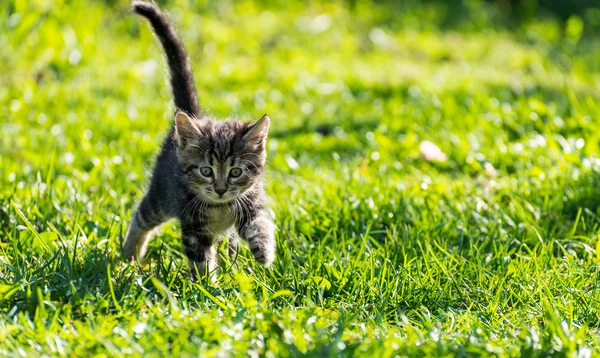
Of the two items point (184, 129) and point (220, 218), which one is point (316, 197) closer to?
point (220, 218)

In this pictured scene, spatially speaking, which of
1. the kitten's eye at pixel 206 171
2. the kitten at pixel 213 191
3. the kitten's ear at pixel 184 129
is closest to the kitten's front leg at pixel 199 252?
the kitten at pixel 213 191

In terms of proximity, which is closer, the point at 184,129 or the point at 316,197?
the point at 184,129

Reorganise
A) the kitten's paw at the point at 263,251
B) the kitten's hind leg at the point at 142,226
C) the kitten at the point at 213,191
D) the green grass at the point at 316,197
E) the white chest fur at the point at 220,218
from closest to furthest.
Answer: the green grass at the point at 316,197
the kitten's paw at the point at 263,251
the kitten at the point at 213,191
the white chest fur at the point at 220,218
the kitten's hind leg at the point at 142,226

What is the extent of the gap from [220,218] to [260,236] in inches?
13.3

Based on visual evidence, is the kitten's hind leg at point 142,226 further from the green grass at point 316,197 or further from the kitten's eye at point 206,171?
the kitten's eye at point 206,171

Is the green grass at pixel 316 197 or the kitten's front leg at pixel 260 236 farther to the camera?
the kitten's front leg at pixel 260 236

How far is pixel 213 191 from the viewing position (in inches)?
160

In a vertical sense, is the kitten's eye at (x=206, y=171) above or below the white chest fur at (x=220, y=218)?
above

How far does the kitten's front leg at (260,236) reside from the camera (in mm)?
3914

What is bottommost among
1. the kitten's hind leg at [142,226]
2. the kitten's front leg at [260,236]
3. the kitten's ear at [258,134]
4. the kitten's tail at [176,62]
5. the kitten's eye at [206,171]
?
the kitten's hind leg at [142,226]

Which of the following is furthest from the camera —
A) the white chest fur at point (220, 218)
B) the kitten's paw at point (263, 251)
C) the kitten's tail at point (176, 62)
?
the kitten's tail at point (176, 62)

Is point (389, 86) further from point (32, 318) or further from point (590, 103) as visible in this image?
point (32, 318)

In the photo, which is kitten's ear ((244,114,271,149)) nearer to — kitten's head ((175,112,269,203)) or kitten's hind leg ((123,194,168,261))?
kitten's head ((175,112,269,203))

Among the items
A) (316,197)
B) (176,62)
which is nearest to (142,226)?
(176,62)
